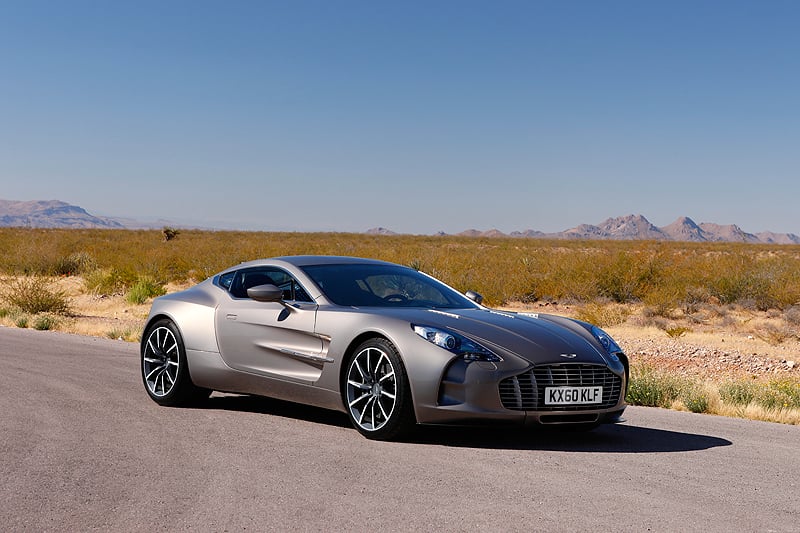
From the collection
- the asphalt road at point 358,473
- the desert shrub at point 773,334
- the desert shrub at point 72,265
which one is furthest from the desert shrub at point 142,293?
the asphalt road at point 358,473

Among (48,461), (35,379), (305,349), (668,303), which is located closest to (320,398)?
(305,349)

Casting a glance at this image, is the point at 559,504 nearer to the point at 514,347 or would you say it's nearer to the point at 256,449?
the point at 514,347

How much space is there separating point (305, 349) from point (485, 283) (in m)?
21.1

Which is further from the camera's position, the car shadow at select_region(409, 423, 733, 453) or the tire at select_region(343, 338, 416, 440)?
the car shadow at select_region(409, 423, 733, 453)

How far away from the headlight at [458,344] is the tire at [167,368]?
2827 millimetres

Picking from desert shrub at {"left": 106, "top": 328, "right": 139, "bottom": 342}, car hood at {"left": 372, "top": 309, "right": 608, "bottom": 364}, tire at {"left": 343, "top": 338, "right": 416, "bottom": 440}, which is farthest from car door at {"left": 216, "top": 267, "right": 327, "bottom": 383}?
desert shrub at {"left": 106, "top": 328, "right": 139, "bottom": 342}

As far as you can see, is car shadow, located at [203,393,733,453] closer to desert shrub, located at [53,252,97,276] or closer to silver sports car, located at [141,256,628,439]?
silver sports car, located at [141,256,628,439]

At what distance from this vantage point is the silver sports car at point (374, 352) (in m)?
6.83

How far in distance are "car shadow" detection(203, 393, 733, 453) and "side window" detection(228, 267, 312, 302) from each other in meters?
1.09

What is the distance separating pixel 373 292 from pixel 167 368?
7.20 ft

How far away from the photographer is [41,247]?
38094 mm

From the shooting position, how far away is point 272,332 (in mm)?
8141

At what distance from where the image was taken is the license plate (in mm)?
6914

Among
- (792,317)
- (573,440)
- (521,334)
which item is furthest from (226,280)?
(792,317)
